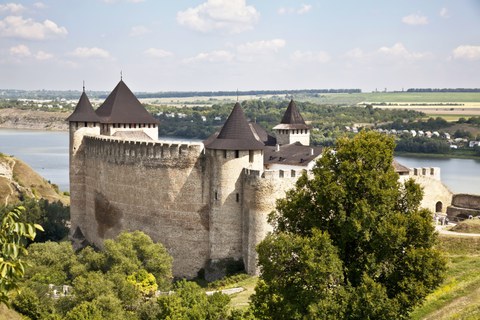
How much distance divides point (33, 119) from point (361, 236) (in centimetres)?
13082

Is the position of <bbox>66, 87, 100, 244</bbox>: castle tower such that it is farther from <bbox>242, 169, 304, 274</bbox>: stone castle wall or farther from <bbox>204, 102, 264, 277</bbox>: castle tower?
<bbox>242, 169, 304, 274</bbox>: stone castle wall

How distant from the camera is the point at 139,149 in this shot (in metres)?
25.0

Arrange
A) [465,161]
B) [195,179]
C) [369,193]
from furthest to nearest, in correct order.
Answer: [465,161]
[195,179]
[369,193]

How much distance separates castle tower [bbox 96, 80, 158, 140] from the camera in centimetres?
2905

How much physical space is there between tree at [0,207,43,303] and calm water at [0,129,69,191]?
46.8 m

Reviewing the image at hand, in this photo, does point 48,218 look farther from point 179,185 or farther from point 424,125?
point 424,125

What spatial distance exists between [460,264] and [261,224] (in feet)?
19.7

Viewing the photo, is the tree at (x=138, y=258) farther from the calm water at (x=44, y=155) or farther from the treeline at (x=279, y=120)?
the treeline at (x=279, y=120)

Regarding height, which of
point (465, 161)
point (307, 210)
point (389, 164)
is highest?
point (389, 164)

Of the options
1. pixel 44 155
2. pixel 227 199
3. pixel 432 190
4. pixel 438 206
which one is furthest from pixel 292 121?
pixel 44 155

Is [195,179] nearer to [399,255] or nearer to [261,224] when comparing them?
[261,224]

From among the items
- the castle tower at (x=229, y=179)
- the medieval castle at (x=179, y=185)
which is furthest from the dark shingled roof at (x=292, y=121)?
the castle tower at (x=229, y=179)

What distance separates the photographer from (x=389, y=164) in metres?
13.5

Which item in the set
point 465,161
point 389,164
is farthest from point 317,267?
point 465,161
